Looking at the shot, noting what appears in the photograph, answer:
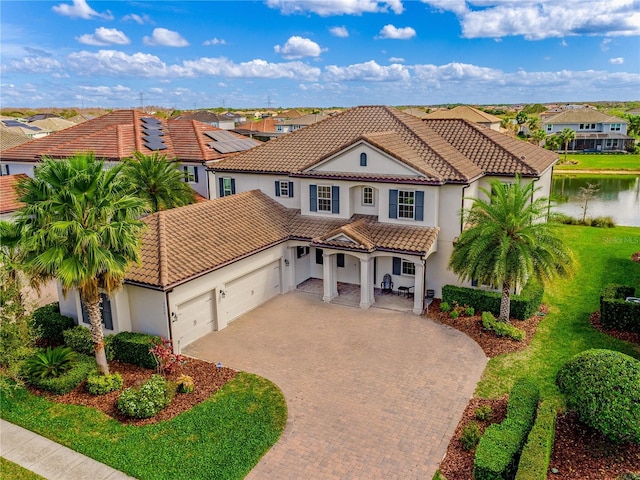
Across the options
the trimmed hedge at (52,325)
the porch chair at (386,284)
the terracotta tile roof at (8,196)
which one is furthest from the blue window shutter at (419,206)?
the terracotta tile roof at (8,196)

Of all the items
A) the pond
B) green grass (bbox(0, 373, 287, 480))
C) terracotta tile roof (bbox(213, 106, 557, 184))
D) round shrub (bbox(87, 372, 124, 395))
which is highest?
terracotta tile roof (bbox(213, 106, 557, 184))

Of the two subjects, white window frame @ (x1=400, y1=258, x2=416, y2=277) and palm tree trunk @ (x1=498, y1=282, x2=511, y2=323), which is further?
white window frame @ (x1=400, y1=258, x2=416, y2=277)

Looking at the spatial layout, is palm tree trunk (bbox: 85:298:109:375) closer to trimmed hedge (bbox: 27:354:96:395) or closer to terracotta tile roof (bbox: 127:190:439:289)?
trimmed hedge (bbox: 27:354:96:395)

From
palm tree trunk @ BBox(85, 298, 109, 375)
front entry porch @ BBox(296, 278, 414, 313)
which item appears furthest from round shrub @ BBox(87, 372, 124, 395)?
front entry porch @ BBox(296, 278, 414, 313)

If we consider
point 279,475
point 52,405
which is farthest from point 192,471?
point 52,405

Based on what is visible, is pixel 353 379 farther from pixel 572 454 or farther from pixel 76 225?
pixel 76 225

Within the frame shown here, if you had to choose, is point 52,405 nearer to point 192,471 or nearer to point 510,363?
point 192,471

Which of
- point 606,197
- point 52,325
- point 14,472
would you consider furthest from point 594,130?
point 14,472
